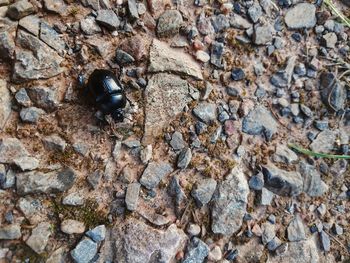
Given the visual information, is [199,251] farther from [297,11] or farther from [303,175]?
[297,11]

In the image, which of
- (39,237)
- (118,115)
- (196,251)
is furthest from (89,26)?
(196,251)

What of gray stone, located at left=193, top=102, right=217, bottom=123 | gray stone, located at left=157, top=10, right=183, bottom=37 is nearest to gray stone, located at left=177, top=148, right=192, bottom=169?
gray stone, located at left=193, top=102, right=217, bottom=123

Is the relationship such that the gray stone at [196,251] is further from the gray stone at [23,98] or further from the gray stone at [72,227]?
the gray stone at [23,98]

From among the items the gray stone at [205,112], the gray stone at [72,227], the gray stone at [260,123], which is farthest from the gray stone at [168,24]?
the gray stone at [72,227]

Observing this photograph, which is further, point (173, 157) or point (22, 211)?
point (173, 157)

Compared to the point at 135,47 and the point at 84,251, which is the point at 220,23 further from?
the point at 84,251

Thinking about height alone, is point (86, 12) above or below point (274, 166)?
above

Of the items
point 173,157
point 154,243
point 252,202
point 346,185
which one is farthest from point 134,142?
point 346,185

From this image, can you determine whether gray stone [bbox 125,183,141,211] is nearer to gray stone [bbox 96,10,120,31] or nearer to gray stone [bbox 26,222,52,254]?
gray stone [bbox 26,222,52,254]
